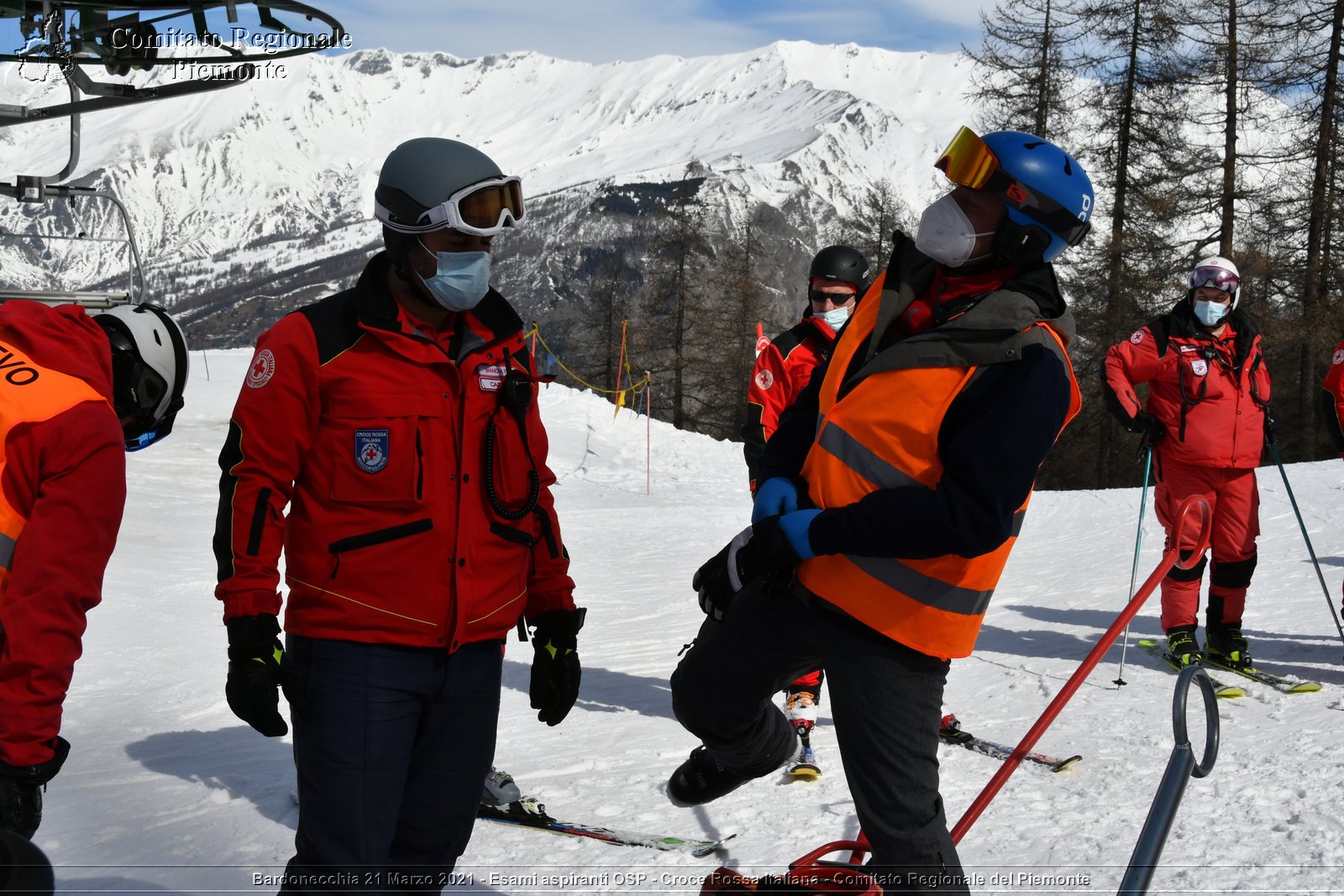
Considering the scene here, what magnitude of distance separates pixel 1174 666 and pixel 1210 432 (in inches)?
53.6

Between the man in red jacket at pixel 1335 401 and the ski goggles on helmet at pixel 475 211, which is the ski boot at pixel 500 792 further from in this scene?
the man in red jacket at pixel 1335 401

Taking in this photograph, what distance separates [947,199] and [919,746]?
138cm

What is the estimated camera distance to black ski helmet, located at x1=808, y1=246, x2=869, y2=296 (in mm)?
5527

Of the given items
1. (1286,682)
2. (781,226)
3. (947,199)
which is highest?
(947,199)

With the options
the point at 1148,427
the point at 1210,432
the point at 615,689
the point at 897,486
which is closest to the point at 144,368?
the point at 897,486

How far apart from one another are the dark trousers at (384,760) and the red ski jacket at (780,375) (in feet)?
9.56

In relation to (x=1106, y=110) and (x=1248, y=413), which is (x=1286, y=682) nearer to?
(x=1248, y=413)

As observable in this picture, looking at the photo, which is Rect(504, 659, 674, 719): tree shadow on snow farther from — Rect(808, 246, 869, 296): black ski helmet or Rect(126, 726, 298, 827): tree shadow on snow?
Rect(808, 246, 869, 296): black ski helmet

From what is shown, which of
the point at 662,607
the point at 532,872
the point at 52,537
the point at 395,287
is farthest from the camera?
the point at 662,607

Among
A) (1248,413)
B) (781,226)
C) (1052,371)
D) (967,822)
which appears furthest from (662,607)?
(781,226)

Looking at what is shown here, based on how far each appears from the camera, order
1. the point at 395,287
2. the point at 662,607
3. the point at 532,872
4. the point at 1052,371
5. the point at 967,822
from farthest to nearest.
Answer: the point at 662,607, the point at 532,872, the point at 967,822, the point at 395,287, the point at 1052,371

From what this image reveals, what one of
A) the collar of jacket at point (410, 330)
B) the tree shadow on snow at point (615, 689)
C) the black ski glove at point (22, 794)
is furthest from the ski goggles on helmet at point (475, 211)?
the tree shadow on snow at point (615, 689)

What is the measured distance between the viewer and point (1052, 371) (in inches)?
106

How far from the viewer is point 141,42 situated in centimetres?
698
